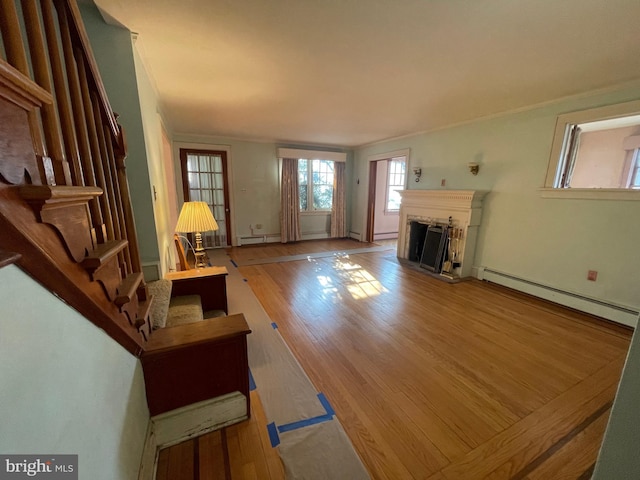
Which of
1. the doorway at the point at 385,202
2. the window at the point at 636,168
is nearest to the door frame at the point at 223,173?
the doorway at the point at 385,202

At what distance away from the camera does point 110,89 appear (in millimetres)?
1760

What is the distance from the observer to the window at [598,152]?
2.59 m

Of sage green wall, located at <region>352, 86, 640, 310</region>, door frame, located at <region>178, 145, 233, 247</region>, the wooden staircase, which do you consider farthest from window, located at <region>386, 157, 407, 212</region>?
the wooden staircase

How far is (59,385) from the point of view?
1.97 feet

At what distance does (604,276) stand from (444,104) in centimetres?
253

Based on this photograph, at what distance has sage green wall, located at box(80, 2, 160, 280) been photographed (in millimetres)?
1705

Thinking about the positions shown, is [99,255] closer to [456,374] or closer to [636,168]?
[456,374]

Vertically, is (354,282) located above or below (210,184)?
below

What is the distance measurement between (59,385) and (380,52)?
2.46 m

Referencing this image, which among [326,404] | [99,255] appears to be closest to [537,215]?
[326,404]

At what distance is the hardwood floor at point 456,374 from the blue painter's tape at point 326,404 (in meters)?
0.04

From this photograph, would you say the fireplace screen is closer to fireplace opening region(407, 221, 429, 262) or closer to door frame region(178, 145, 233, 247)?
fireplace opening region(407, 221, 429, 262)

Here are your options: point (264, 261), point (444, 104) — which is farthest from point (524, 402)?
point (264, 261)

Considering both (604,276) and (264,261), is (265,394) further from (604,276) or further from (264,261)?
(604,276)
